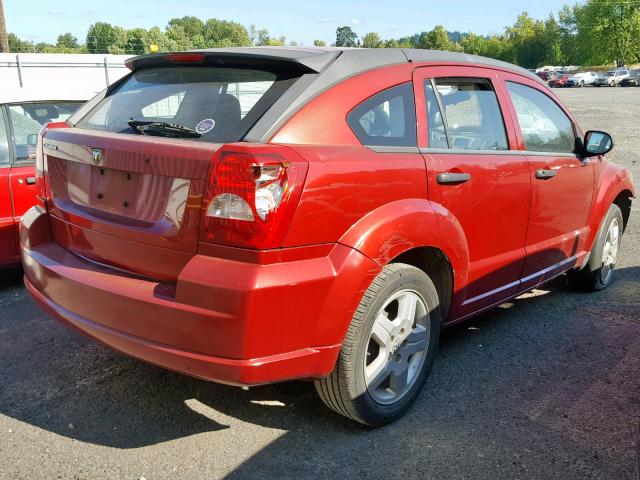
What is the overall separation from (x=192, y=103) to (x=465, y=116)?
1583 mm

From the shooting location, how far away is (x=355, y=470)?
284 cm

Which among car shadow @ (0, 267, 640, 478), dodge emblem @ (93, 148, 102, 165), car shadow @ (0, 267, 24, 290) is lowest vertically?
car shadow @ (0, 267, 640, 478)

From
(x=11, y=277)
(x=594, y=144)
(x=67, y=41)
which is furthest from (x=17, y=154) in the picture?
(x=67, y=41)

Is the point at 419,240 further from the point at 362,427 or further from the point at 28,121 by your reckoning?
the point at 28,121

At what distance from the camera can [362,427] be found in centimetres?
320

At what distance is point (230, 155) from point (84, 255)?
3.44 feet

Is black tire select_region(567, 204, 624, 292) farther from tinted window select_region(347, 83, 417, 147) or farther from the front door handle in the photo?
tinted window select_region(347, 83, 417, 147)

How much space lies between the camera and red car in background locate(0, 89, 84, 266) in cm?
505

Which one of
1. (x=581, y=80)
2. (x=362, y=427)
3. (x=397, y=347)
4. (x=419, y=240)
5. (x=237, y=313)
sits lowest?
(x=362, y=427)

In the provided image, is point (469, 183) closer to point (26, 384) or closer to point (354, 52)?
point (354, 52)

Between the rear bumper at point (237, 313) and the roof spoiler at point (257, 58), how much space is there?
35.0 inches

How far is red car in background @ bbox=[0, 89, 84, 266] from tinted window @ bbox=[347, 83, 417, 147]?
3.07 meters

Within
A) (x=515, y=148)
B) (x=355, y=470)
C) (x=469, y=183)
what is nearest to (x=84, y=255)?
(x=355, y=470)

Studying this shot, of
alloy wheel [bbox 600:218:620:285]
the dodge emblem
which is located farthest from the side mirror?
the dodge emblem
